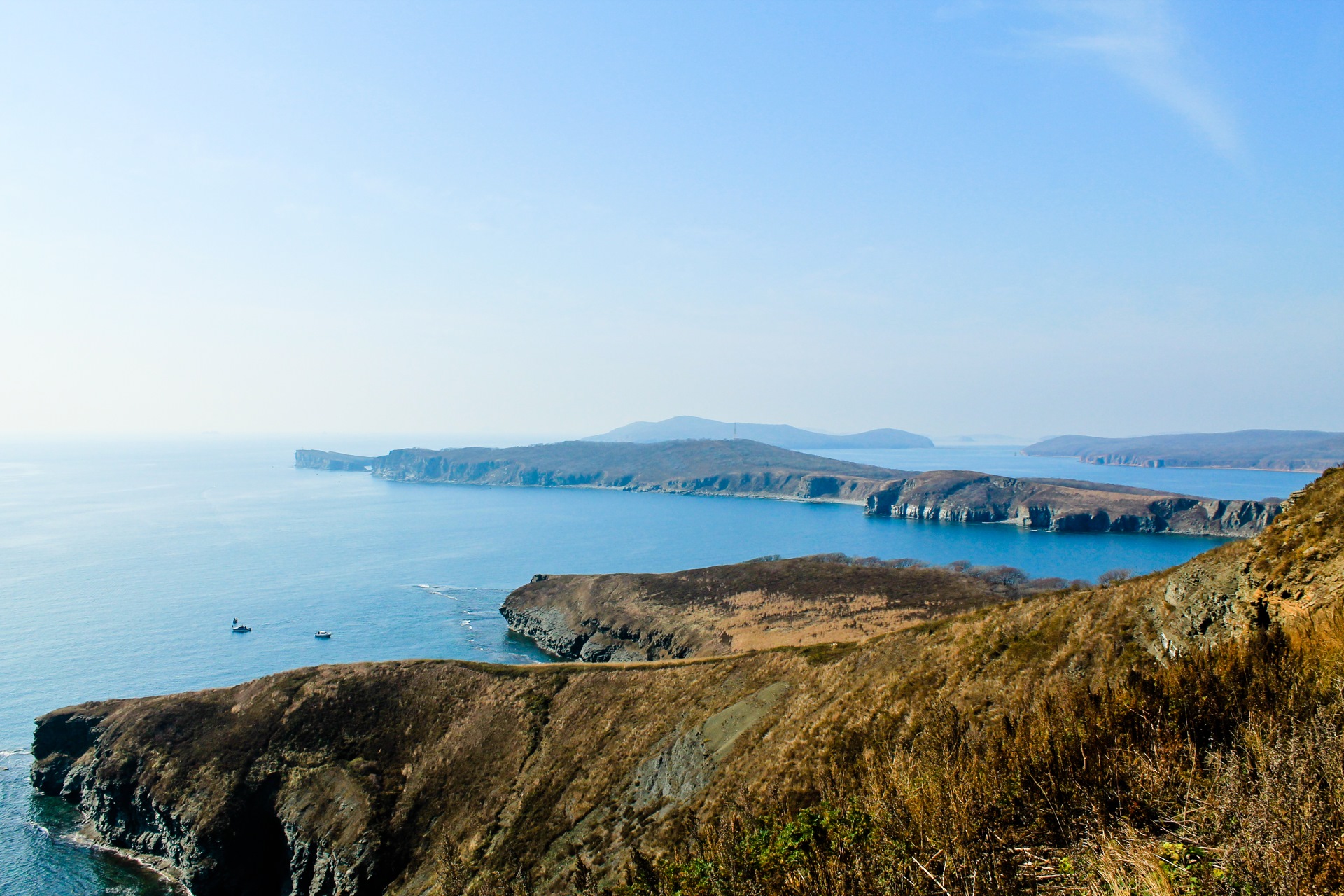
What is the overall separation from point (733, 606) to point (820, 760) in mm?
61048

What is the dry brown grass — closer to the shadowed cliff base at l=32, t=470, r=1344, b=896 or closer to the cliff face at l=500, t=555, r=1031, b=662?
the shadowed cliff base at l=32, t=470, r=1344, b=896

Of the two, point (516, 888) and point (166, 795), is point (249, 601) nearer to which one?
point (166, 795)

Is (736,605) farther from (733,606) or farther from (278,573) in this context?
(278,573)

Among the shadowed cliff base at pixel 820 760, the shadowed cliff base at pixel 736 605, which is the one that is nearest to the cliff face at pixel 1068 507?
the shadowed cliff base at pixel 736 605

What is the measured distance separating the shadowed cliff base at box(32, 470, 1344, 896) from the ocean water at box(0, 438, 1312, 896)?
8015mm

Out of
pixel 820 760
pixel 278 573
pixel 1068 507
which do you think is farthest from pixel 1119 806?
pixel 1068 507

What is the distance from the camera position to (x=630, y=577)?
90.9 meters

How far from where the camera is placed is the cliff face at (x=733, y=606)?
69.4m

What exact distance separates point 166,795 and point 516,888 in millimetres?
34478

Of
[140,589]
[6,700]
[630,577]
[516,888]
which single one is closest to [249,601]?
[140,589]

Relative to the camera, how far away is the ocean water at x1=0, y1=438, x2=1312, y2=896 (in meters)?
61.9

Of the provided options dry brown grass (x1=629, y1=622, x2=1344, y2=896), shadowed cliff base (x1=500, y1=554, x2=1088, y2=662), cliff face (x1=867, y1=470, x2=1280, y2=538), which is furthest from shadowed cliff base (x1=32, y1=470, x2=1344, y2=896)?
cliff face (x1=867, y1=470, x2=1280, y2=538)

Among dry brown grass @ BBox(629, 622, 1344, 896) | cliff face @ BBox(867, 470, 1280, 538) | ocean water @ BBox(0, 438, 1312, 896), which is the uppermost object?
dry brown grass @ BBox(629, 622, 1344, 896)

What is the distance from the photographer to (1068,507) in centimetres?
16475
